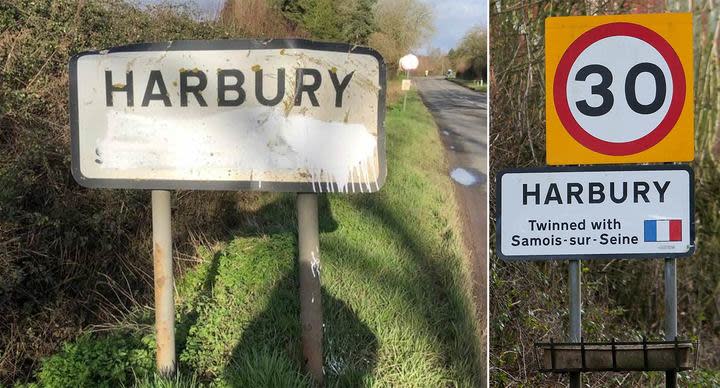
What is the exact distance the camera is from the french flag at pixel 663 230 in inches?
85.2

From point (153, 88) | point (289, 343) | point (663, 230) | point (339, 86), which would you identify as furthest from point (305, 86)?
point (663, 230)

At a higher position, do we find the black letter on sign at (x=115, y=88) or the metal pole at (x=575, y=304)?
the black letter on sign at (x=115, y=88)

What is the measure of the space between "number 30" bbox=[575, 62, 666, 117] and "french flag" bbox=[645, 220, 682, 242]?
0.37 m

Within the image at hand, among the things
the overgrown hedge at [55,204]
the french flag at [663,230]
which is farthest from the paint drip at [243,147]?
the overgrown hedge at [55,204]

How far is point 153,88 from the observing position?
198 cm

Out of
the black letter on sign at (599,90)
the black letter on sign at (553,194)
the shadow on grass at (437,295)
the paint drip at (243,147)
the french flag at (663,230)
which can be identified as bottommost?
the shadow on grass at (437,295)

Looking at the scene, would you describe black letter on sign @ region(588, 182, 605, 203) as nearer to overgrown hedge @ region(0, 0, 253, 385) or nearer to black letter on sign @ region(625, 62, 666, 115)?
black letter on sign @ region(625, 62, 666, 115)

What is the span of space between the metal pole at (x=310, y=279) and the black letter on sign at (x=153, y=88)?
50 cm

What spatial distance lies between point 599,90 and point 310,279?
1.15m

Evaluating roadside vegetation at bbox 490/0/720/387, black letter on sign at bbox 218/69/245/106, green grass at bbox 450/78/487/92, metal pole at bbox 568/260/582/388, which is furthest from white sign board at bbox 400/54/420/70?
metal pole at bbox 568/260/582/388

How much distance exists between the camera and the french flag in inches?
85.2

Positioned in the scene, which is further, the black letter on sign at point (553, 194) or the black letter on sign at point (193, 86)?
the black letter on sign at point (553, 194)

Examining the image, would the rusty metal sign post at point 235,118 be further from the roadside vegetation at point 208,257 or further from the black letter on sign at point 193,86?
the roadside vegetation at point 208,257

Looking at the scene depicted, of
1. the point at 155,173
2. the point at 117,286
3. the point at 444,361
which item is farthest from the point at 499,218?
the point at 117,286
